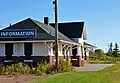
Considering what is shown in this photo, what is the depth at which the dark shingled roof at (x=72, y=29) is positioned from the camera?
43.1 m

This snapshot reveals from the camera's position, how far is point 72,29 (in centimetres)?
4384

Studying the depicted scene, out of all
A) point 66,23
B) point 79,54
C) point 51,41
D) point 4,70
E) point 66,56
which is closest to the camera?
point 4,70

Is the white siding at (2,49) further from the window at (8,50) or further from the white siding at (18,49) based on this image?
the white siding at (18,49)

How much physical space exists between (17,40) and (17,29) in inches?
92.6

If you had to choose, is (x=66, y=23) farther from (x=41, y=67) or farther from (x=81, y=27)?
(x=41, y=67)

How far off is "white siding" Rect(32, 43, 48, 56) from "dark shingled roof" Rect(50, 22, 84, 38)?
11016mm

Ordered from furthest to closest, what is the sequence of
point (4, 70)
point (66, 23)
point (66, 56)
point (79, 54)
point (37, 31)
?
1. point (66, 23)
2. point (79, 54)
3. point (66, 56)
4. point (37, 31)
5. point (4, 70)

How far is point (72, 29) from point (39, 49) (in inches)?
478

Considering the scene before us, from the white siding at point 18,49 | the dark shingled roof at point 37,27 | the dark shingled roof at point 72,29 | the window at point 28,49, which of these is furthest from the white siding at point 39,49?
the dark shingled roof at point 72,29

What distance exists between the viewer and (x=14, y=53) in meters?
33.2

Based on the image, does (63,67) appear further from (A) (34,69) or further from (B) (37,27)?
(B) (37,27)

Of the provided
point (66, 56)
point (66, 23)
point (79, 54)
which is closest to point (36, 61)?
point (66, 56)

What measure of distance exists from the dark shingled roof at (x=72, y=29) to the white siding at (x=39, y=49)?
11.0m

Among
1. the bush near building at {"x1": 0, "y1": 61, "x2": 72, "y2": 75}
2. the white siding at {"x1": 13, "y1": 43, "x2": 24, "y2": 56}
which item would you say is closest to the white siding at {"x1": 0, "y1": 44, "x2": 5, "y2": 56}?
the white siding at {"x1": 13, "y1": 43, "x2": 24, "y2": 56}
